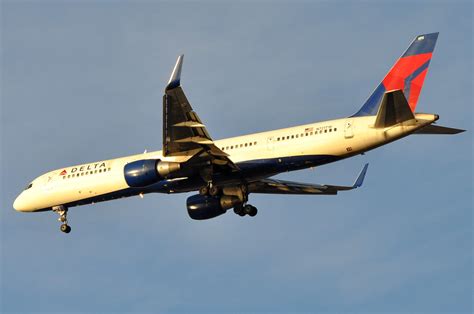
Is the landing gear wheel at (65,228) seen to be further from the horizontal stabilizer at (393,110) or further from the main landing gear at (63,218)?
the horizontal stabilizer at (393,110)

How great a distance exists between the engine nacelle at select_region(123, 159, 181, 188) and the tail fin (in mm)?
9131

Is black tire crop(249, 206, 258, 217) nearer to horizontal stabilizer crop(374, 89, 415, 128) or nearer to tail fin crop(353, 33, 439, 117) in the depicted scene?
tail fin crop(353, 33, 439, 117)

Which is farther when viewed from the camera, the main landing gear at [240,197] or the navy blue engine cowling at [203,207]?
the navy blue engine cowling at [203,207]

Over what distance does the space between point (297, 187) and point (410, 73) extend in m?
9.69

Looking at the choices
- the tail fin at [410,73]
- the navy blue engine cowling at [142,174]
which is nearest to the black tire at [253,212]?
the navy blue engine cowling at [142,174]

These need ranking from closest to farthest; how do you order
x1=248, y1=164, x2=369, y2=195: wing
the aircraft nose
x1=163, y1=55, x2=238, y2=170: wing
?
x1=163, y1=55, x2=238, y2=170: wing → x1=248, y1=164, x2=369, y2=195: wing → the aircraft nose

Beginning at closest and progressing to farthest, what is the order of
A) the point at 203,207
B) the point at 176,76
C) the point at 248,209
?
the point at 176,76, the point at 248,209, the point at 203,207

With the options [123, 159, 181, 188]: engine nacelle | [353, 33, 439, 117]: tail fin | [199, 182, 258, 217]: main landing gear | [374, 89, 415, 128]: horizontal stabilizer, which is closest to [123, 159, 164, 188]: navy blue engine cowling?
[123, 159, 181, 188]: engine nacelle

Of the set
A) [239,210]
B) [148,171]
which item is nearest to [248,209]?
[239,210]

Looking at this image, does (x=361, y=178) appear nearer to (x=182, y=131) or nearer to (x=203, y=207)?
(x=203, y=207)

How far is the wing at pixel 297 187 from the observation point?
47.6 meters

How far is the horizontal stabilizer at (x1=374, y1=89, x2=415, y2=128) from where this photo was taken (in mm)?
36219

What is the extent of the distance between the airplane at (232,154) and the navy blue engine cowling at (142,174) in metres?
0.05

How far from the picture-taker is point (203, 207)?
4706 cm
